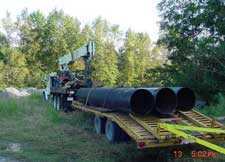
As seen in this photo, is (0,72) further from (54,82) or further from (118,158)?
(118,158)

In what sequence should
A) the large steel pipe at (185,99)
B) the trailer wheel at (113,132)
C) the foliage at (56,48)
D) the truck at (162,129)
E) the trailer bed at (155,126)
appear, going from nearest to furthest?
the truck at (162,129) → the trailer bed at (155,126) → the large steel pipe at (185,99) → the trailer wheel at (113,132) → the foliage at (56,48)

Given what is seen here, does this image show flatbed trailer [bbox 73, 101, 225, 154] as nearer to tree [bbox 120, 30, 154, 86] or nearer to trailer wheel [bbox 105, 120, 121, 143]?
trailer wheel [bbox 105, 120, 121, 143]

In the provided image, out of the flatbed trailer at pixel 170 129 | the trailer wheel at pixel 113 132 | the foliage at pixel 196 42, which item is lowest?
the trailer wheel at pixel 113 132

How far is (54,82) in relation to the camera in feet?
79.5

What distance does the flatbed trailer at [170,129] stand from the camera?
8289 mm

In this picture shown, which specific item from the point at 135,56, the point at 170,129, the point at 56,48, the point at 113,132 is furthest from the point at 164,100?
the point at 135,56

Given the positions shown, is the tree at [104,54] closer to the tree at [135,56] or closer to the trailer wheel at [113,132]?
the tree at [135,56]

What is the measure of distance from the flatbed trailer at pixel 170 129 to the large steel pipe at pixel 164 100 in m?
0.17

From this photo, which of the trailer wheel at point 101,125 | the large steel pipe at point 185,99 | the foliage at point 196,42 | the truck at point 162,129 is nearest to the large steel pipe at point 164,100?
the truck at point 162,129

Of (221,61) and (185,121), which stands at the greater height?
(221,61)

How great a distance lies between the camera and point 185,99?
10.8m

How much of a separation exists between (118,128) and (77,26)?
6411cm

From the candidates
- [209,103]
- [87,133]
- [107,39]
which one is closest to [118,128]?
[87,133]

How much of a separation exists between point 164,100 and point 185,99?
0.77 metres
